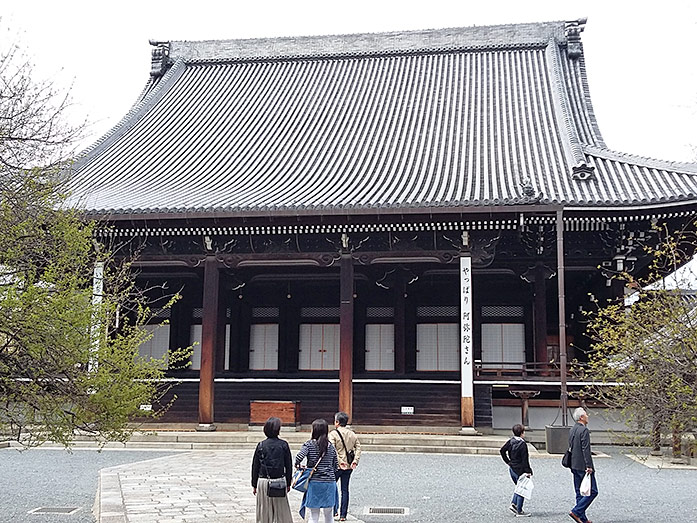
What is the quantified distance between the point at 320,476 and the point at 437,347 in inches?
486

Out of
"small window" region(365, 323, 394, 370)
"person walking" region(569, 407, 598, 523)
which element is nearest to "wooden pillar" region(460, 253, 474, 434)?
"small window" region(365, 323, 394, 370)

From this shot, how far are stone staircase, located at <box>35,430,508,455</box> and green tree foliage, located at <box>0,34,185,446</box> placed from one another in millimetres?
7551

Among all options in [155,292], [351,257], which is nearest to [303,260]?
[351,257]

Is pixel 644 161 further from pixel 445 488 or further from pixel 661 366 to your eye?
pixel 661 366

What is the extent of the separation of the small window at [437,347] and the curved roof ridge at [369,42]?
34.0 ft

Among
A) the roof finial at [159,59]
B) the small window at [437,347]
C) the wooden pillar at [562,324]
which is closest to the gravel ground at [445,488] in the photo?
the wooden pillar at [562,324]

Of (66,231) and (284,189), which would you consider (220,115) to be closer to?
(284,189)

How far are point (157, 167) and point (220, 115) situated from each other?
375 centimetres

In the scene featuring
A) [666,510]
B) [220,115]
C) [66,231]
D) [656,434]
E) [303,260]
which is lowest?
[666,510]

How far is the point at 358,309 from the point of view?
65.7 feet

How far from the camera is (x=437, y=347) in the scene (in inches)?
770

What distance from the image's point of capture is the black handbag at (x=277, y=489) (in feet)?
23.0

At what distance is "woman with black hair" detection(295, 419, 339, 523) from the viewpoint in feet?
24.5

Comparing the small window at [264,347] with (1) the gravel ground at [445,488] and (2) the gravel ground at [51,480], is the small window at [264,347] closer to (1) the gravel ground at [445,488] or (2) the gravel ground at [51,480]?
(2) the gravel ground at [51,480]
